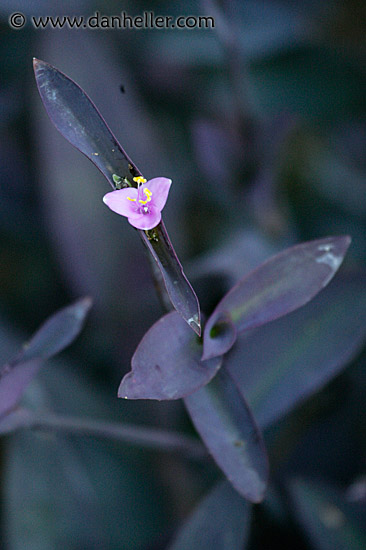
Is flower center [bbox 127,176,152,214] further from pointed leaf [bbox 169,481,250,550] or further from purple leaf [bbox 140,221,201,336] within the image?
pointed leaf [bbox 169,481,250,550]

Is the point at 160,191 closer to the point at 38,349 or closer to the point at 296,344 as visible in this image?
the point at 38,349

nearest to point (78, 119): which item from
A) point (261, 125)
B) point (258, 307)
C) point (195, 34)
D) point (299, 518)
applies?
point (258, 307)

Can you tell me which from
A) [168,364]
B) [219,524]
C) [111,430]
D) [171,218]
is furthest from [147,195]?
[171,218]

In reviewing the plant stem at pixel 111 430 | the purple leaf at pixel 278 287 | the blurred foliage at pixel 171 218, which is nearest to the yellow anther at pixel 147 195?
the purple leaf at pixel 278 287

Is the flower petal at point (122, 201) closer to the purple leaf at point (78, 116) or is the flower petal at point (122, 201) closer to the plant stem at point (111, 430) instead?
the purple leaf at point (78, 116)

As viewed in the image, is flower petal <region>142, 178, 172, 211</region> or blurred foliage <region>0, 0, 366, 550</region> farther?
blurred foliage <region>0, 0, 366, 550</region>

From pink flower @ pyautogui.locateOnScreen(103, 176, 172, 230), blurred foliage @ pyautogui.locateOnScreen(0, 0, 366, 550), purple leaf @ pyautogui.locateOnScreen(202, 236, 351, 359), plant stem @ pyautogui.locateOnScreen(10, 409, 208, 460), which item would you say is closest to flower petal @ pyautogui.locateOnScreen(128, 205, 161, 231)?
pink flower @ pyautogui.locateOnScreen(103, 176, 172, 230)

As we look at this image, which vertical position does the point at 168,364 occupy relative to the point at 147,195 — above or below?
below
